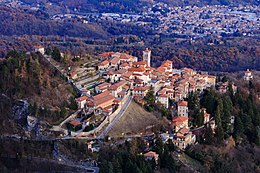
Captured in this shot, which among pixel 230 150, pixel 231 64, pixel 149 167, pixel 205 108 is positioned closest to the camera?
pixel 149 167

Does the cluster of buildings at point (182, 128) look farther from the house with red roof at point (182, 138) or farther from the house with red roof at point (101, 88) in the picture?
the house with red roof at point (101, 88)

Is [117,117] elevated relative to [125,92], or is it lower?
lower

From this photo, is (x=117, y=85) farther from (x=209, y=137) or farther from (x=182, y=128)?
(x=209, y=137)

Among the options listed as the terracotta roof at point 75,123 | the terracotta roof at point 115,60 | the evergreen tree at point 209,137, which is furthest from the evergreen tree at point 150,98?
the terracotta roof at point 115,60

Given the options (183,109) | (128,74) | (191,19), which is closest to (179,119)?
(183,109)

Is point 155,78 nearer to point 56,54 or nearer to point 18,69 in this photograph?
point 56,54

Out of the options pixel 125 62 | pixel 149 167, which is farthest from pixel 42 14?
pixel 149 167
